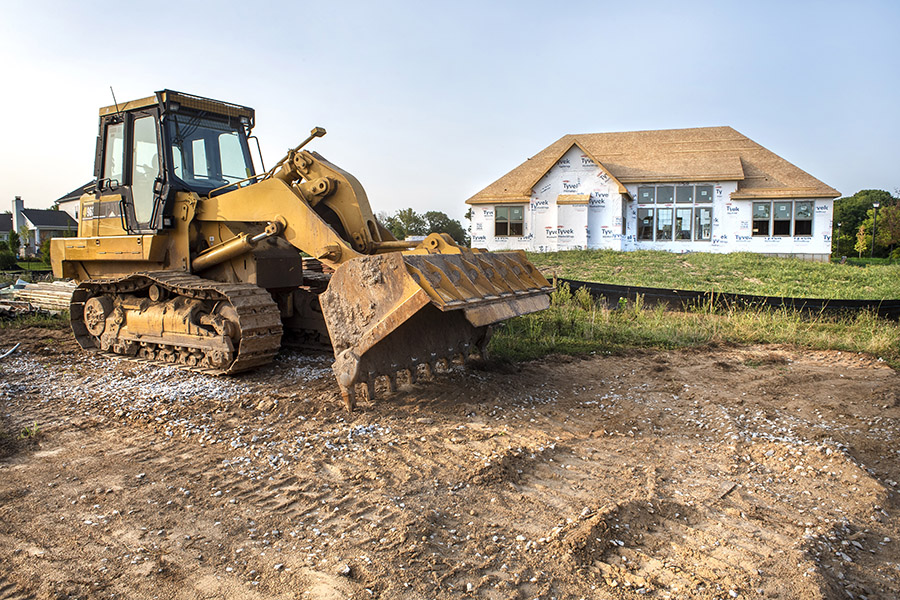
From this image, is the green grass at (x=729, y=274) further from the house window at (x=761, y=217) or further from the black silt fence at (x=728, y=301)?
the black silt fence at (x=728, y=301)

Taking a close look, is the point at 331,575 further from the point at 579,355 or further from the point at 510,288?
the point at 579,355

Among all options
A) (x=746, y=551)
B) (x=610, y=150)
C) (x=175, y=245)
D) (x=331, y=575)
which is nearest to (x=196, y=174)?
(x=175, y=245)

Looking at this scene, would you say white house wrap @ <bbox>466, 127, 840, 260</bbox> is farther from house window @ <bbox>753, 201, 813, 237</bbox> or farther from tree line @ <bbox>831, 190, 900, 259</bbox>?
tree line @ <bbox>831, 190, 900, 259</bbox>

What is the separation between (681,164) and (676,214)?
7.55 ft

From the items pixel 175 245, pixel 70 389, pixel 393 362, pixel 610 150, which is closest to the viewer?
pixel 393 362

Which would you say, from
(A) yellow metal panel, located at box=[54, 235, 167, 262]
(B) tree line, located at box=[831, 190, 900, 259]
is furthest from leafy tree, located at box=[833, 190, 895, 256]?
(A) yellow metal panel, located at box=[54, 235, 167, 262]

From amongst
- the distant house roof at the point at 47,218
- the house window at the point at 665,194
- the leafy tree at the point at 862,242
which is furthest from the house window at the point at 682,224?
the distant house roof at the point at 47,218

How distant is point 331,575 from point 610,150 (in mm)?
29673

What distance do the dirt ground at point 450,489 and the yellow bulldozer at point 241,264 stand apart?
541mm

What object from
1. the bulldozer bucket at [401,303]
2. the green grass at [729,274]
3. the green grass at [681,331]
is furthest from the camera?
the green grass at [729,274]

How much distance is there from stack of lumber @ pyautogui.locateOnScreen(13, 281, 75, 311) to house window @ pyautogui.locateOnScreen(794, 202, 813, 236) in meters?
26.3

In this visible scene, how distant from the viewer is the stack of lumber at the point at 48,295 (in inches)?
447

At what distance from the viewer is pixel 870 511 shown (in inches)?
145

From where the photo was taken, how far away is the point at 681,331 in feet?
31.7
